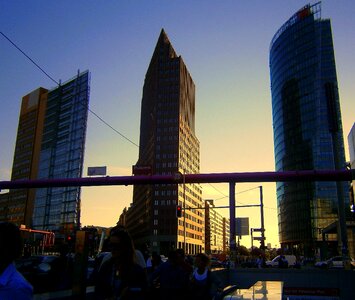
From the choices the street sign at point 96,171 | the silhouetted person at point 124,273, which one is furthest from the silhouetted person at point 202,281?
the street sign at point 96,171

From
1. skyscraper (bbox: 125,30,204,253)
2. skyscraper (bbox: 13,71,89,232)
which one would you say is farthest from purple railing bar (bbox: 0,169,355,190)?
skyscraper (bbox: 13,71,89,232)

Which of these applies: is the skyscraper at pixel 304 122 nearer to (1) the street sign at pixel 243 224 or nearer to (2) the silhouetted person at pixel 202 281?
(1) the street sign at pixel 243 224

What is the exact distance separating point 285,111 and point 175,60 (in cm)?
4368

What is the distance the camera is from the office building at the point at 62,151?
130 meters

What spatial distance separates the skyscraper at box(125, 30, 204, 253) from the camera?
122875 mm

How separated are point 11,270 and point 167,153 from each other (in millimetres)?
129696

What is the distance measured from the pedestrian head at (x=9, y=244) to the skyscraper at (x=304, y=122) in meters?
112

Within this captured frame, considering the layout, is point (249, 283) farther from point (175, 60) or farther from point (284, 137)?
point (175, 60)

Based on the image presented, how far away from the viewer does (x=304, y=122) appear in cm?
11638

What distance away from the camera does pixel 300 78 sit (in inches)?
4727

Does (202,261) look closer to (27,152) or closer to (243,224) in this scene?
(243,224)

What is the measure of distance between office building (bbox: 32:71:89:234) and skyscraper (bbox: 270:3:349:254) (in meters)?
65.5

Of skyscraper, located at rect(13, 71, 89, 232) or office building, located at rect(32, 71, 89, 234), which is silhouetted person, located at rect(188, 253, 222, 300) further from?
skyscraper, located at rect(13, 71, 89, 232)

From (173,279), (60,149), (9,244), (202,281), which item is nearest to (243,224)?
(202,281)
